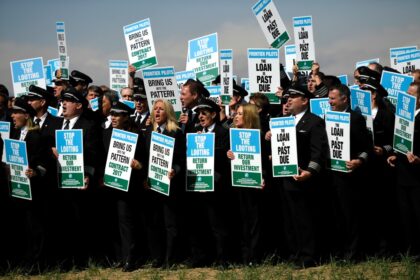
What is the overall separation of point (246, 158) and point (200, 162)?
0.73 meters

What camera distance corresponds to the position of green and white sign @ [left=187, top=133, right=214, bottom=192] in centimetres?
1023

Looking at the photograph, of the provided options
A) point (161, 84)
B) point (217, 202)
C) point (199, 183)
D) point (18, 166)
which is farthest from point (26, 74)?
point (217, 202)

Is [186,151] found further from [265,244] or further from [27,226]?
[27,226]

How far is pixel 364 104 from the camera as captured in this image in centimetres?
1039

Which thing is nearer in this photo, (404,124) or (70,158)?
(404,124)

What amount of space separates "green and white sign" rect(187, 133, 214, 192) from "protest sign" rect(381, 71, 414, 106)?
3.77 m

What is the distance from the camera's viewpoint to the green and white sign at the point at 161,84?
1241cm

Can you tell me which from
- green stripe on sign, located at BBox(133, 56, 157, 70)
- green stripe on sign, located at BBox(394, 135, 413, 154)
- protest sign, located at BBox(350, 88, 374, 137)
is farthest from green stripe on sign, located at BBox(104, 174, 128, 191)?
green stripe on sign, located at BBox(133, 56, 157, 70)

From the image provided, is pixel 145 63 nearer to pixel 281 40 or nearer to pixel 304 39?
pixel 281 40

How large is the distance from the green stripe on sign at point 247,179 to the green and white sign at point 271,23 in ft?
15.8

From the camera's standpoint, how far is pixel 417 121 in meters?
10.1

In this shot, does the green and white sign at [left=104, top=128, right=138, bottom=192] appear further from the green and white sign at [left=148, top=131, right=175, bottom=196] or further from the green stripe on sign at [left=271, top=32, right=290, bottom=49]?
the green stripe on sign at [left=271, top=32, right=290, bottom=49]

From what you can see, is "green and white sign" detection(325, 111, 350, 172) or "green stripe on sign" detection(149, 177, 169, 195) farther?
"green stripe on sign" detection(149, 177, 169, 195)

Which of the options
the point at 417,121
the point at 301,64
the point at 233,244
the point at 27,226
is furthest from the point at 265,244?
the point at 301,64
